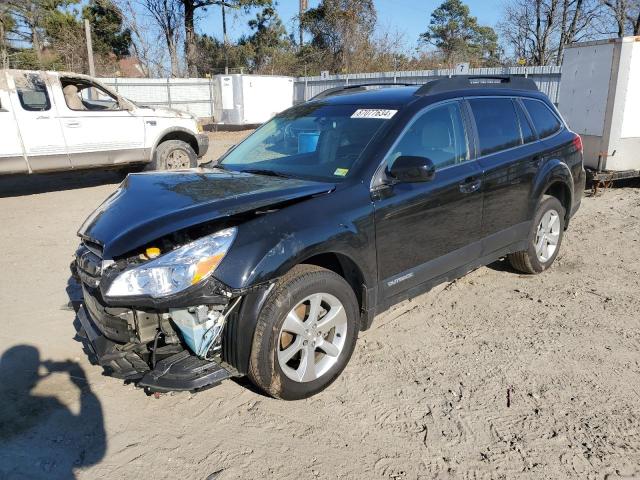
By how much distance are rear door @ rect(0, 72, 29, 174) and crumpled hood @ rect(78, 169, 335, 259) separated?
234 inches

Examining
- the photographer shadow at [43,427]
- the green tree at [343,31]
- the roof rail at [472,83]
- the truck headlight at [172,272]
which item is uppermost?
the green tree at [343,31]

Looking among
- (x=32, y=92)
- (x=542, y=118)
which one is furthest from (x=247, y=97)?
(x=542, y=118)

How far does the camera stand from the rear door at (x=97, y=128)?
9000mm

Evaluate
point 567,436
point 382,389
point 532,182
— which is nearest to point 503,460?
point 567,436

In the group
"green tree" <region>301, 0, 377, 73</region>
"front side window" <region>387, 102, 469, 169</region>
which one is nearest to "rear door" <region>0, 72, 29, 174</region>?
"front side window" <region>387, 102, 469, 169</region>

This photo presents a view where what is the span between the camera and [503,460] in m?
2.70

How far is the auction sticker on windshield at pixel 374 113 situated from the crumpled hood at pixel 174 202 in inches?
30.4

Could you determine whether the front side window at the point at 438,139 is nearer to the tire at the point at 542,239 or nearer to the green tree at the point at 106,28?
the tire at the point at 542,239

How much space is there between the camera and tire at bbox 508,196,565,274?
4.98 metres

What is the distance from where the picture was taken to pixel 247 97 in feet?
70.6

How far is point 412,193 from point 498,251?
1.40m

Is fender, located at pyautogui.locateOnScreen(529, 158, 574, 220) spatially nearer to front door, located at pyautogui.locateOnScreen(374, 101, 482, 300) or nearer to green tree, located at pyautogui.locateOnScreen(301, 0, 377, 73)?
front door, located at pyautogui.locateOnScreen(374, 101, 482, 300)

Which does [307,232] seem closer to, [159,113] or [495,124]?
[495,124]

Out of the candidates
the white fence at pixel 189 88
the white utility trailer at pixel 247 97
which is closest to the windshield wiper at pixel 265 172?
the white fence at pixel 189 88
